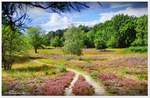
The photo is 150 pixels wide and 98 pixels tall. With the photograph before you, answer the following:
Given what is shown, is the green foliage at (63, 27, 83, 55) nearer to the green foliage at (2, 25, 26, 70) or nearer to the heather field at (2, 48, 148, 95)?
the heather field at (2, 48, 148, 95)

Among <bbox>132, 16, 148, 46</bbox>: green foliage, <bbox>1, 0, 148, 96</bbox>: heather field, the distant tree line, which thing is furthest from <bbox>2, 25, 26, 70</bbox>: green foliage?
<bbox>132, 16, 148, 46</bbox>: green foliage

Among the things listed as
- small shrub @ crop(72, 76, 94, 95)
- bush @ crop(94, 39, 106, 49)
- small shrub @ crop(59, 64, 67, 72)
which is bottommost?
small shrub @ crop(72, 76, 94, 95)

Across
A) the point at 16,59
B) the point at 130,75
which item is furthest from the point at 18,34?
the point at 130,75

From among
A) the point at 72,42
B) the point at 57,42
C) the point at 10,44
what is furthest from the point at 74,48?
the point at 10,44

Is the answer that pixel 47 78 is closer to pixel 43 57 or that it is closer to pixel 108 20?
pixel 43 57

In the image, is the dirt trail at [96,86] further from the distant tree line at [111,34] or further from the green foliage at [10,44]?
the green foliage at [10,44]

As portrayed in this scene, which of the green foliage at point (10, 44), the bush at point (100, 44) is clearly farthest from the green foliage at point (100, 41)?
the green foliage at point (10, 44)
